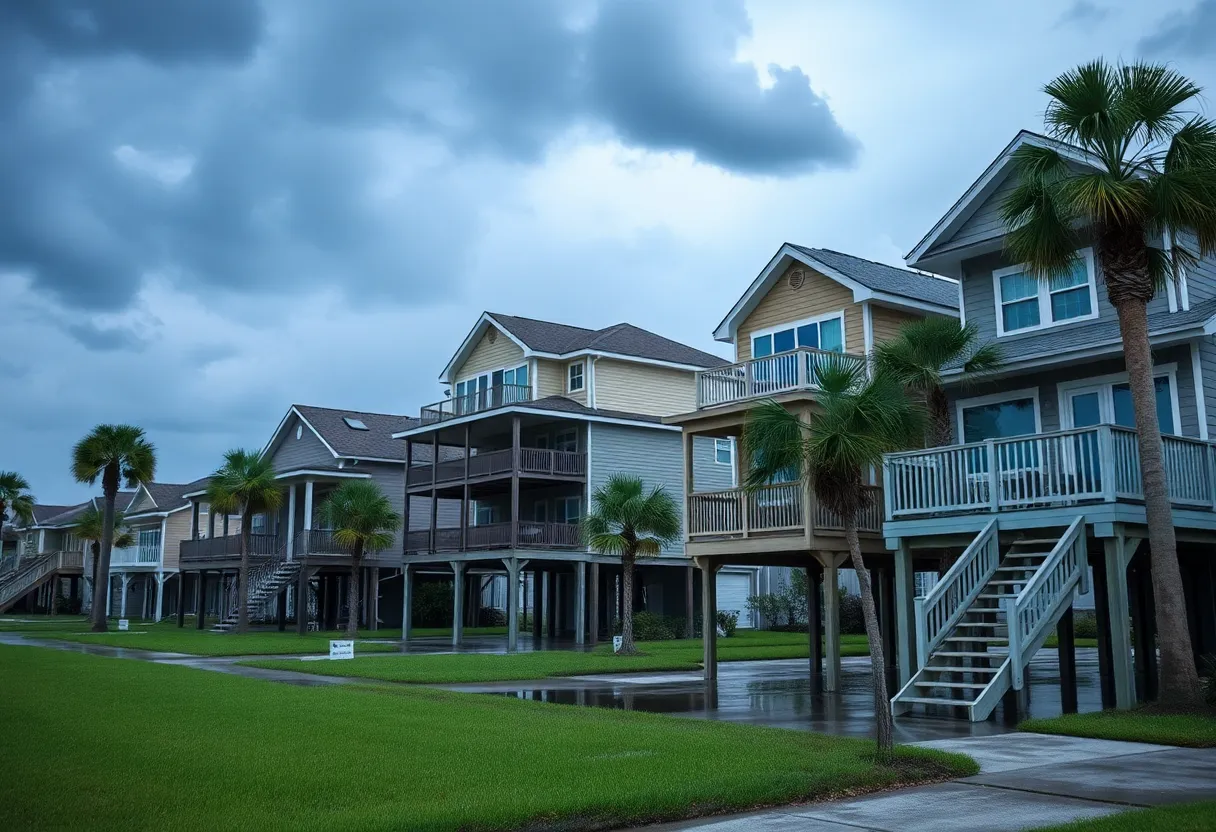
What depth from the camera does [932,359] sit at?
20.6 meters

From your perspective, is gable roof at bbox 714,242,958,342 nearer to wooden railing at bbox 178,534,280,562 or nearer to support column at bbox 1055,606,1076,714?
support column at bbox 1055,606,1076,714

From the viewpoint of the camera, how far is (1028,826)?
28.2ft

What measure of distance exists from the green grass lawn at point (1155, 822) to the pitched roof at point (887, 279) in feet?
57.9

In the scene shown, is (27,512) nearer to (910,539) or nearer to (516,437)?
(516,437)

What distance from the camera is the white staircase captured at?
1600 centimetres

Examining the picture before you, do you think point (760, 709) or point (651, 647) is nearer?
point (760, 709)

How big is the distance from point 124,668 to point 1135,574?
20.8m

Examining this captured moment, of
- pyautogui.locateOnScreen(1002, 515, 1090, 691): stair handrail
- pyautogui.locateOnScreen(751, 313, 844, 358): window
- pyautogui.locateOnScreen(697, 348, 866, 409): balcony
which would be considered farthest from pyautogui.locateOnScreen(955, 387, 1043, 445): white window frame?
pyautogui.locateOnScreen(1002, 515, 1090, 691): stair handrail

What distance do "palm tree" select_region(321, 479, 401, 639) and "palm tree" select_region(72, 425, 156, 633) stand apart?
7.66 m

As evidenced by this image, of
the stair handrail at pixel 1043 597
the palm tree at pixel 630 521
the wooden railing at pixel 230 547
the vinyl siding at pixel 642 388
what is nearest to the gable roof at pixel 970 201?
the stair handrail at pixel 1043 597

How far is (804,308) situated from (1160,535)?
12.4 m

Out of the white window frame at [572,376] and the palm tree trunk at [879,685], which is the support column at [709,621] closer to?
the palm tree trunk at [879,685]

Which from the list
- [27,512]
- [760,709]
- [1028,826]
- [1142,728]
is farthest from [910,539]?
[27,512]

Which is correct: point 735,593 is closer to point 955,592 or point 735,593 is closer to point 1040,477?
point 955,592
